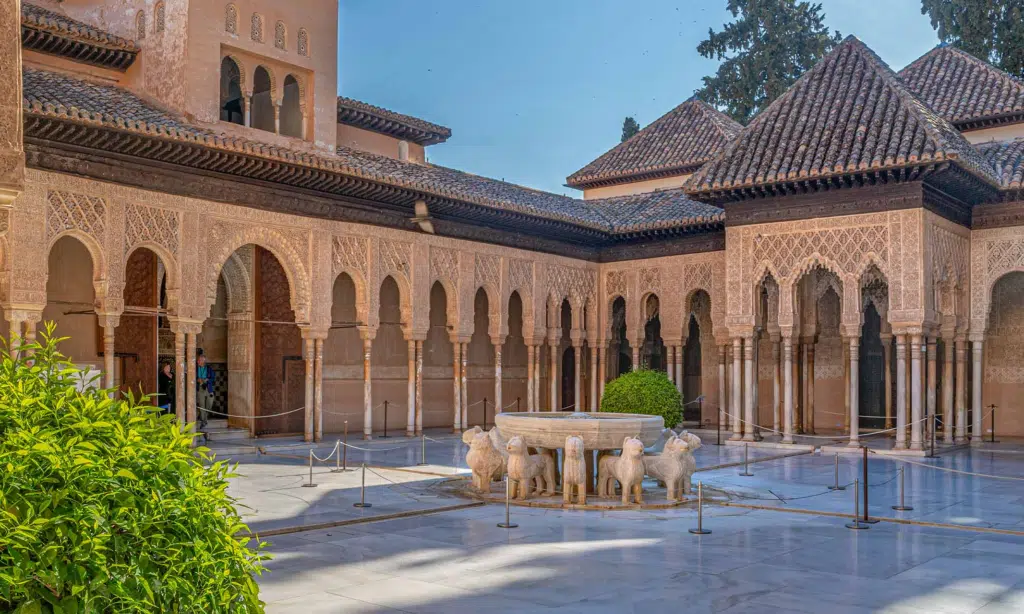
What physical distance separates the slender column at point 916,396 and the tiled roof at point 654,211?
525cm

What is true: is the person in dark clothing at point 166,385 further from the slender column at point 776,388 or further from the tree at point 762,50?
the tree at point 762,50

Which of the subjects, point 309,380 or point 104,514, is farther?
point 309,380

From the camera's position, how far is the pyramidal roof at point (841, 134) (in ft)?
55.2

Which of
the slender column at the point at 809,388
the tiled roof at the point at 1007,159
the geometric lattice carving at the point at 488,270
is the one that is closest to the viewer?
the tiled roof at the point at 1007,159

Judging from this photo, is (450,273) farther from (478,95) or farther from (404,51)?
(404,51)

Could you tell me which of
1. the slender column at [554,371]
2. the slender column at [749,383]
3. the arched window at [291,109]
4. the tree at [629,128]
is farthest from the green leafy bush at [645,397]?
the tree at [629,128]

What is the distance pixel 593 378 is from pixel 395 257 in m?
6.91

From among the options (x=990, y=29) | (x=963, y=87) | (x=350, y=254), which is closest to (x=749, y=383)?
(x=350, y=254)

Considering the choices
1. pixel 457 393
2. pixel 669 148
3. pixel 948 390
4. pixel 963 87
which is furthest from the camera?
pixel 669 148

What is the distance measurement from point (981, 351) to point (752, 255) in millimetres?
4839

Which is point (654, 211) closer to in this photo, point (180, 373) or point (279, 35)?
point (279, 35)

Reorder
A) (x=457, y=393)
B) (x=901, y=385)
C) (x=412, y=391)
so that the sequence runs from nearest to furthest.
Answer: (x=901, y=385) < (x=412, y=391) < (x=457, y=393)

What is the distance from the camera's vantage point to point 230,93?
67.1 ft

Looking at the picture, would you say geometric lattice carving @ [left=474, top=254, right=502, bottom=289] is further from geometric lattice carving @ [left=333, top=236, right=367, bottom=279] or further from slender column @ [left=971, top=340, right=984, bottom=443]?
slender column @ [left=971, top=340, right=984, bottom=443]
